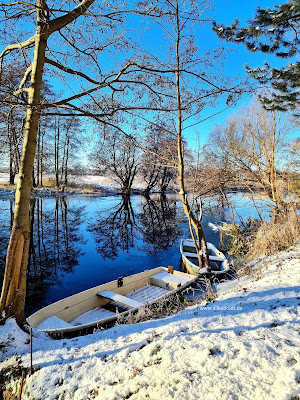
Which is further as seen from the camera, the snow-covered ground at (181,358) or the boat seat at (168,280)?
the boat seat at (168,280)

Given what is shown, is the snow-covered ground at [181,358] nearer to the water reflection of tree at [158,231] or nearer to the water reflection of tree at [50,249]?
the water reflection of tree at [50,249]

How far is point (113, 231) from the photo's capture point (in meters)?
15.3

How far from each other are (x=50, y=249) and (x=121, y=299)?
23.3 ft

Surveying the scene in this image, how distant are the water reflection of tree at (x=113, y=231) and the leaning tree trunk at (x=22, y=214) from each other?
25.3 feet

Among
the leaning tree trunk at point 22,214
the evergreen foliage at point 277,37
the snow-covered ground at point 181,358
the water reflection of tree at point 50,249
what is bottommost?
the water reflection of tree at point 50,249

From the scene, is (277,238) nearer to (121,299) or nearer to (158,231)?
(121,299)

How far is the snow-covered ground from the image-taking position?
1911mm

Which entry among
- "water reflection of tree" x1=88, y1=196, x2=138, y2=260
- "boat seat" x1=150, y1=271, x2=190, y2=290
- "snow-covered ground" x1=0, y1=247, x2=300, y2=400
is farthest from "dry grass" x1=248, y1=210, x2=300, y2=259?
"water reflection of tree" x1=88, y1=196, x2=138, y2=260

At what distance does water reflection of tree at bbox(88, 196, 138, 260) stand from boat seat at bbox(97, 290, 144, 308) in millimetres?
4891

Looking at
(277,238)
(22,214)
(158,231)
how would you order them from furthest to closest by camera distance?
1. (158,231)
2. (277,238)
3. (22,214)

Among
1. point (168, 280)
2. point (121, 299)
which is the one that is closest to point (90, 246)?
point (168, 280)

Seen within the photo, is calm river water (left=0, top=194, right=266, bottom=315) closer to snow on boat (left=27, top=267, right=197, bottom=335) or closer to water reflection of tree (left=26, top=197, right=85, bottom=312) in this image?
water reflection of tree (left=26, top=197, right=85, bottom=312)

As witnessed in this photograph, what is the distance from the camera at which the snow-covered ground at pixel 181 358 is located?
1.91m

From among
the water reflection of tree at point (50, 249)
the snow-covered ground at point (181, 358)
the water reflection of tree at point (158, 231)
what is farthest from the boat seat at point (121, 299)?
the water reflection of tree at point (158, 231)
